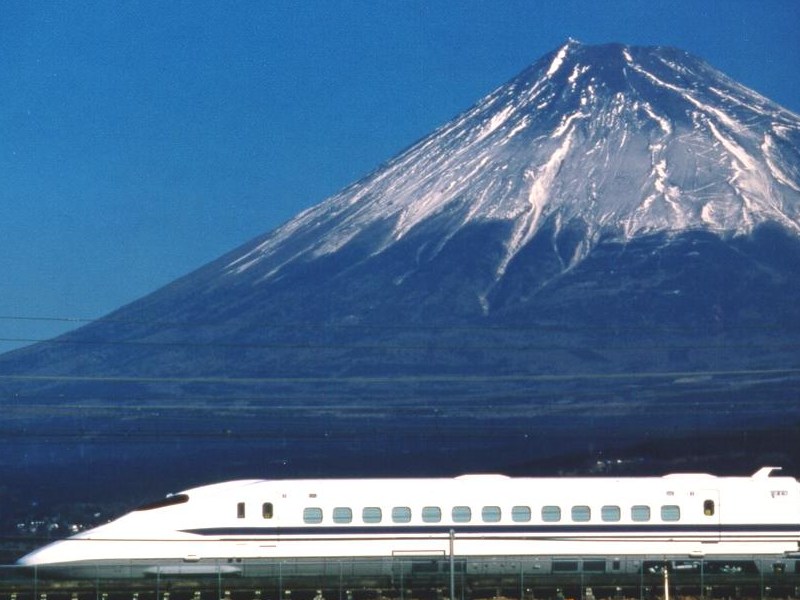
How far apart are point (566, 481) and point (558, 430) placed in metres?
141

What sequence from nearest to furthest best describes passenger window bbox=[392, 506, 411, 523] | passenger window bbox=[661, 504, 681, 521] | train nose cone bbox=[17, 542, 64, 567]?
train nose cone bbox=[17, 542, 64, 567] < passenger window bbox=[392, 506, 411, 523] < passenger window bbox=[661, 504, 681, 521]

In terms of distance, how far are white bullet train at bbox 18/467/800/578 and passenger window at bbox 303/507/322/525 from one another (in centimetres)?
4

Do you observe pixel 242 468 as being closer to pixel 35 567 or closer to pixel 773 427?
pixel 773 427

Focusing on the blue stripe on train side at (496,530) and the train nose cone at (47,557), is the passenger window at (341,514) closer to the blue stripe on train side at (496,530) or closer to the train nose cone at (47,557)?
the blue stripe on train side at (496,530)

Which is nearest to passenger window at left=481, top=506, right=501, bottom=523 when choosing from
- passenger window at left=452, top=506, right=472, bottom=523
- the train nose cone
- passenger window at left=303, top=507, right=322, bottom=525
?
passenger window at left=452, top=506, right=472, bottom=523

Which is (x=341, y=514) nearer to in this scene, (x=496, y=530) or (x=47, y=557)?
(x=496, y=530)

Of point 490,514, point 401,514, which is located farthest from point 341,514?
point 490,514

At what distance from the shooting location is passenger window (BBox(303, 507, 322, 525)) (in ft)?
189

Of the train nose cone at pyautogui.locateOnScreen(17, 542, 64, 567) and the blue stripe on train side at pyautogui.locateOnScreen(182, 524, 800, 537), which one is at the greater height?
the blue stripe on train side at pyautogui.locateOnScreen(182, 524, 800, 537)

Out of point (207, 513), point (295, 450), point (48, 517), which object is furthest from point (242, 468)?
point (207, 513)

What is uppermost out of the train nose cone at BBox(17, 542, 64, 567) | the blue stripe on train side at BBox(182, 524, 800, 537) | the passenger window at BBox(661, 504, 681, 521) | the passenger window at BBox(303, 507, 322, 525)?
the passenger window at BBox(303, 507, 322, 525)

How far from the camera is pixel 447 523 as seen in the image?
57.3 meters

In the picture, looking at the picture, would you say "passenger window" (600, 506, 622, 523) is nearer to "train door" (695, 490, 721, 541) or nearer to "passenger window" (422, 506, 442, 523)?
"train door" (695, 490, 721, 541)

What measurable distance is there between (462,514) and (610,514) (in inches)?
191
